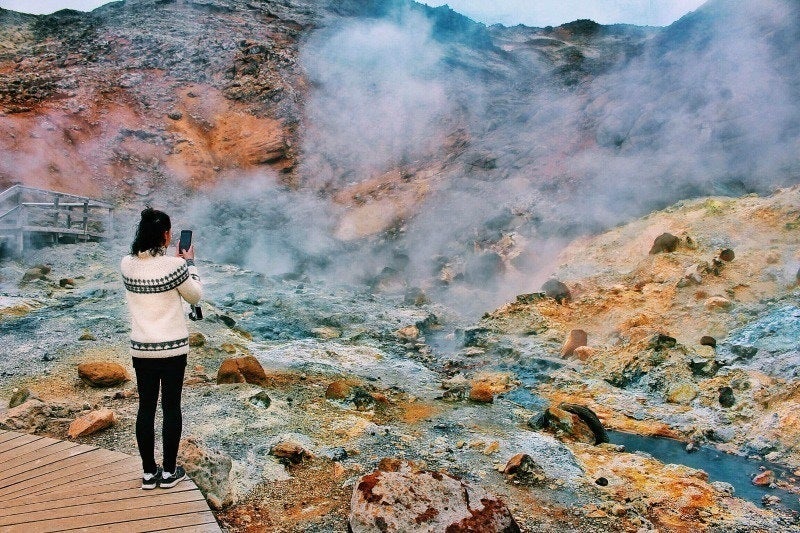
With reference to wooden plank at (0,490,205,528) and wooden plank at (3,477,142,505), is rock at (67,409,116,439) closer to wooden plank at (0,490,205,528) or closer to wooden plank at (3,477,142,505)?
wooden plank at (3,477,142,505)

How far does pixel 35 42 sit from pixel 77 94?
4231mm

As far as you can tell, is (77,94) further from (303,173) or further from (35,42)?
(303,173)

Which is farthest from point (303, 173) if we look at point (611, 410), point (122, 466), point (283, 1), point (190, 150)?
point (122, 466)

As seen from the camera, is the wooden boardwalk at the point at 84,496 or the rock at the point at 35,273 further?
the rock at the point at 35,273

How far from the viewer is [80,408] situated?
441cm

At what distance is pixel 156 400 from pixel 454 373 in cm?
499

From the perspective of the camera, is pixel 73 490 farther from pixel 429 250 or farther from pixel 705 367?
pixel 429 250

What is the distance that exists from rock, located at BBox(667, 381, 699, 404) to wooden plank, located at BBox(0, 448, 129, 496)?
5118mm

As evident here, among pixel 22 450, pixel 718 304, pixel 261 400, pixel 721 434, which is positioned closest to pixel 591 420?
pixel 721 434

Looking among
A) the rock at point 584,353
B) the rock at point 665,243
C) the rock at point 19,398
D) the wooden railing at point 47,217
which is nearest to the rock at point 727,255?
the rock at point 665,243

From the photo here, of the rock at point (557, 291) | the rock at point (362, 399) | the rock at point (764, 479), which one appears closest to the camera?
the rock at point (764, 479)

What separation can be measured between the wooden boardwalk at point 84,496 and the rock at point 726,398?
16.2ft

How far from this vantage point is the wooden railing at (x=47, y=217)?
10.8 metres

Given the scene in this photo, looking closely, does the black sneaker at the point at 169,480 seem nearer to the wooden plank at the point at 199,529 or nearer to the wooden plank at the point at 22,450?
the wooden plank at the point at 199,529
